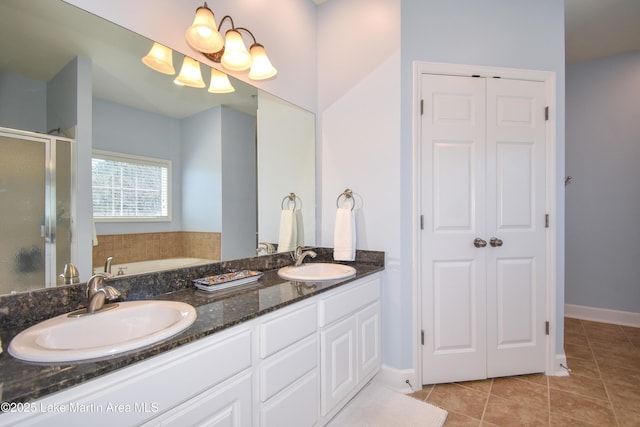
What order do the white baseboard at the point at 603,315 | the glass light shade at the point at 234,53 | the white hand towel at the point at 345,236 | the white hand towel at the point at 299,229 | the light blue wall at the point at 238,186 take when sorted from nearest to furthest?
the glass light shade at the point at 234,53, the light blue wall at the point at 238,186, the white hand towel at the point at 345,236, the white hand towel at the point at 299,229, the white baseboard at the point at 603,315

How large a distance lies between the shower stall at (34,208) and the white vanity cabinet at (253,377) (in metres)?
0.56

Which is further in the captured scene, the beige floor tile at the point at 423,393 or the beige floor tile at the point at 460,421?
the beige floor tile at the point at 423,393

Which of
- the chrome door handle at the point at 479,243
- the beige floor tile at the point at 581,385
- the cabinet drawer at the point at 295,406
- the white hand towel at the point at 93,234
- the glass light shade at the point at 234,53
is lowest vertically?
the beige floor tile at the point at 581,385

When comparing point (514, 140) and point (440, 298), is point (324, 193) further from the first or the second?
point (514, 140)

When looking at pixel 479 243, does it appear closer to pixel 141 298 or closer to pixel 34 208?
pixel 141 298

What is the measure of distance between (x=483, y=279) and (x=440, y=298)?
33cm

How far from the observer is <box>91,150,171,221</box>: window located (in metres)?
1.19

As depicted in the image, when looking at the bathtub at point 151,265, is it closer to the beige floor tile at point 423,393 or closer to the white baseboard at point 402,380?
the white baseboard at point 402,380

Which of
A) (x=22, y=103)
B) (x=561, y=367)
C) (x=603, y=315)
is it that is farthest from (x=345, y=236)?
(x=603, y=315)

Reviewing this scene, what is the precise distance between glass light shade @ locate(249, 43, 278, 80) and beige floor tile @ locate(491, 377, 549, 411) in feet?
8.10

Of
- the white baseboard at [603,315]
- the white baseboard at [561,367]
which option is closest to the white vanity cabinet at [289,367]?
the white baseboard at [561,367]

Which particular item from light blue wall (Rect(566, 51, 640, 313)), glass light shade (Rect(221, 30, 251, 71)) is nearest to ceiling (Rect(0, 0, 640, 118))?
glass light shade (Rect(221, 30, 251, 71))

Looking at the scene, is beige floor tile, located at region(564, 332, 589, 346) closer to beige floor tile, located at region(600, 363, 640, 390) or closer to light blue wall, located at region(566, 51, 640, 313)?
beige floor tile, located at region(600, 363, 640, 390)

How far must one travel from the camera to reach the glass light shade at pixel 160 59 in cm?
135
